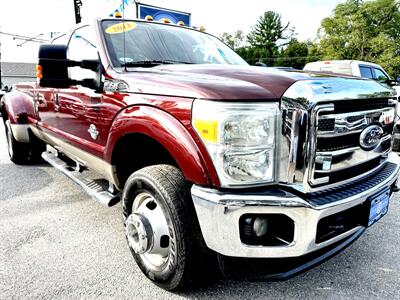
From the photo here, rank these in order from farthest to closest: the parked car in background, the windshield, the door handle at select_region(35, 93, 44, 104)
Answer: the parked car in background < the door handle at select_region(35, 93, 44, 104) < the windshield

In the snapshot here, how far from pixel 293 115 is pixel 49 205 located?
293cm

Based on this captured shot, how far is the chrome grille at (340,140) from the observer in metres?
1.71

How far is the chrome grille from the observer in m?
1.71

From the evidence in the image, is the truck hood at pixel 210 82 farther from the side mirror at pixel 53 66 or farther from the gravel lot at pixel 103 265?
the gravel lot at pixel 103 265

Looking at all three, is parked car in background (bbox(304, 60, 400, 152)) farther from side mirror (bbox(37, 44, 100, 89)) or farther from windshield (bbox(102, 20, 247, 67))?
side mirror (bbox(37, 44, 100, 89))

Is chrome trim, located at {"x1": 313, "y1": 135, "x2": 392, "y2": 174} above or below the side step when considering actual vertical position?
above

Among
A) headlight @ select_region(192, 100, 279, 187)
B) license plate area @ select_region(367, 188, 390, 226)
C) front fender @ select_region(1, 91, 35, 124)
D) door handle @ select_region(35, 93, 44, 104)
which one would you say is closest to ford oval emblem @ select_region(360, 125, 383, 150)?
license plate area @ select_region(367, 188, 390, 226)

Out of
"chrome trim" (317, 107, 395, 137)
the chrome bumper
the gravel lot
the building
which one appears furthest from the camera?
the building

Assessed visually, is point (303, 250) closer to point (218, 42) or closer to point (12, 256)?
point (12, 256)

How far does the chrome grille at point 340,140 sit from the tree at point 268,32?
74676 mm

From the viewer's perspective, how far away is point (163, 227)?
2.07 meters

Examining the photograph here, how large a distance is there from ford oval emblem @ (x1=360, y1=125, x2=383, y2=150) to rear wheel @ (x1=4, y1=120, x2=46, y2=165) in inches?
179

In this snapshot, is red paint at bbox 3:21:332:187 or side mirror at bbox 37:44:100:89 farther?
side mirror at bbox 37:44:100:89

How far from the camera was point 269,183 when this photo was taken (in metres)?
1.73
